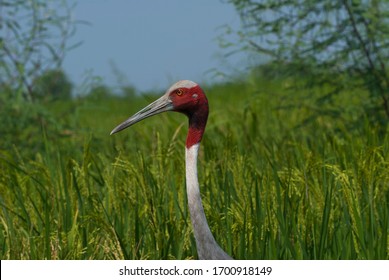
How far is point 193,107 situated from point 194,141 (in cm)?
13

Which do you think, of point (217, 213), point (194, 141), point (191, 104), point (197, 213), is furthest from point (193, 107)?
point (217, 213)

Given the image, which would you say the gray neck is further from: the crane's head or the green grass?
the green grass

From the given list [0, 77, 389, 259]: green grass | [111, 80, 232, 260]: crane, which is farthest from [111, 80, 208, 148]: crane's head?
[0, 77, 389, 259]: green grass

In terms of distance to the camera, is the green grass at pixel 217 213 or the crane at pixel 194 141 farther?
the green grass at pixel 217 213

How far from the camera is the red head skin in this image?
8.94 feet

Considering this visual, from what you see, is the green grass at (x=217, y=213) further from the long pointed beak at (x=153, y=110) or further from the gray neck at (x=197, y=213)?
the long pointed beak at (x=153, y=110)

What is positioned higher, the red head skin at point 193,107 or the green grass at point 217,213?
the red head skin at point 193,107

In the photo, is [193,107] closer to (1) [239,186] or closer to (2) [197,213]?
(2) [197,213]

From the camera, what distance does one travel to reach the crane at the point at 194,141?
269cm

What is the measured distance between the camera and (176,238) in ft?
11.2

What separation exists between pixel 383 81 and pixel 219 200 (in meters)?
3.10

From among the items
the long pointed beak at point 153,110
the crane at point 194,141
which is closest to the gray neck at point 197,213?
the crane at point 194,141

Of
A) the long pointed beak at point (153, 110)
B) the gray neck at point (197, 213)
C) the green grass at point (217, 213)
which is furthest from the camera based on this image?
the green grass at point (217, 213)

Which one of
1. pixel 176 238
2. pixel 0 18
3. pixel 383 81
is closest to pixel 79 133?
pixel 0 18
